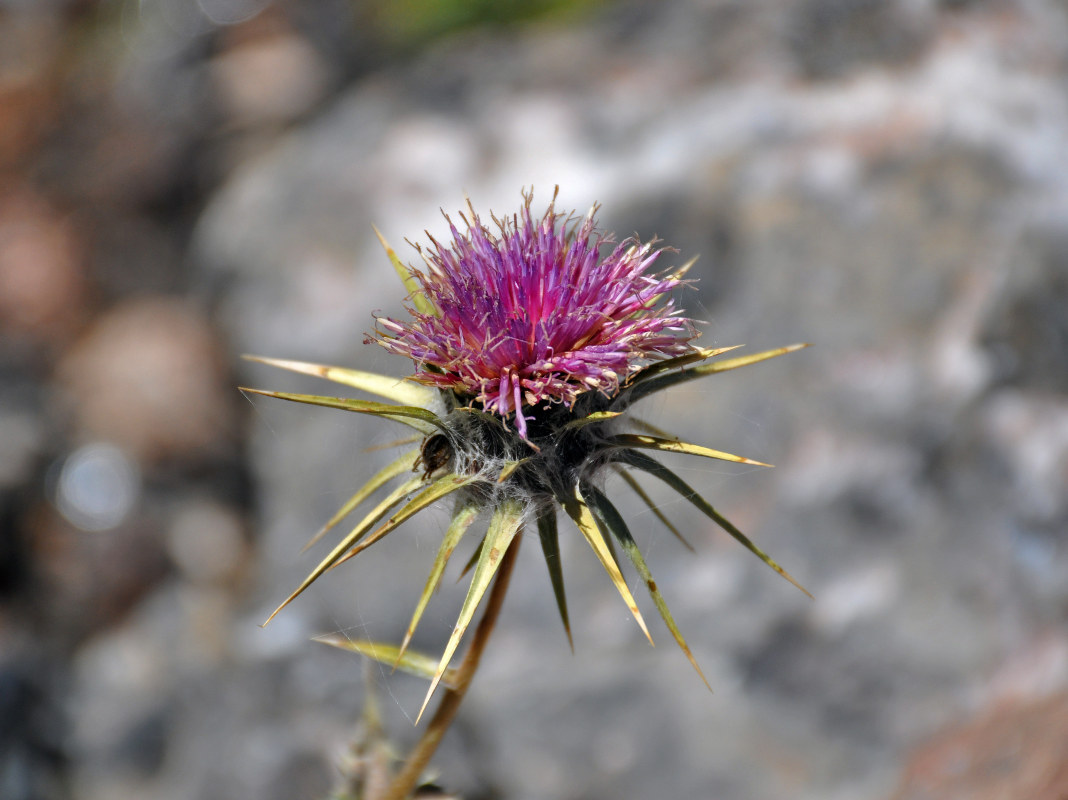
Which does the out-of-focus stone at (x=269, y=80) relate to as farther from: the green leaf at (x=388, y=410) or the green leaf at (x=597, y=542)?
the green leaf at (x=597, y=542)

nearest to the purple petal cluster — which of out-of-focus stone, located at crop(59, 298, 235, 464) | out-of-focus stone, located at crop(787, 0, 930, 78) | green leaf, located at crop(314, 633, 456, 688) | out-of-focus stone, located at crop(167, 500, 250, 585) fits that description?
green leaf, located at crop(314, 633, 456, 688)

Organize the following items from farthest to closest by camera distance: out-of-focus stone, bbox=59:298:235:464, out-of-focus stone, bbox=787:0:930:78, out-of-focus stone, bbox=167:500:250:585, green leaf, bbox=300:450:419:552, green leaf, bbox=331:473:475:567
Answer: out-of-focus stone, bbox=59:298:235:464 → out-of-focus stone, bbox=167:500:250:585 → out-of-focus stone, bbox=787:0:930:78 → green leaf, bbox=300:450:419:552 → green leaf, bbox=331:473:475:567

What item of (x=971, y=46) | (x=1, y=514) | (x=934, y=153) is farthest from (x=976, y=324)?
(x=1, y=514)

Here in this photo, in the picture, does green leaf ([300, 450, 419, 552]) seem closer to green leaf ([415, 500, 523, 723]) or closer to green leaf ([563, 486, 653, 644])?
green leaf ([415, 500, 523, 723])

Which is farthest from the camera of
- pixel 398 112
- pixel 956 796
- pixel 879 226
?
pixel 398 112

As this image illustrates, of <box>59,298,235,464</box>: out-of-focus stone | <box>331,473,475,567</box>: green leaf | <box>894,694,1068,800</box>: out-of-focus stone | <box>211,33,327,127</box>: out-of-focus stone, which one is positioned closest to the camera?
<box>331,473,475,567</box>: green leaf

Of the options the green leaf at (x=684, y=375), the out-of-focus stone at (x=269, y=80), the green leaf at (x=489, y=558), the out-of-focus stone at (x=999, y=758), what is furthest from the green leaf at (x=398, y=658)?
the out-of-focus stone at (x=269, y=80)

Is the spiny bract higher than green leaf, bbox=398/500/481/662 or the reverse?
higher

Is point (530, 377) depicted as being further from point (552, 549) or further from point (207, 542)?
point (207, 542)

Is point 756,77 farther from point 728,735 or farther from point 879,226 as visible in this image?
point 728,735
